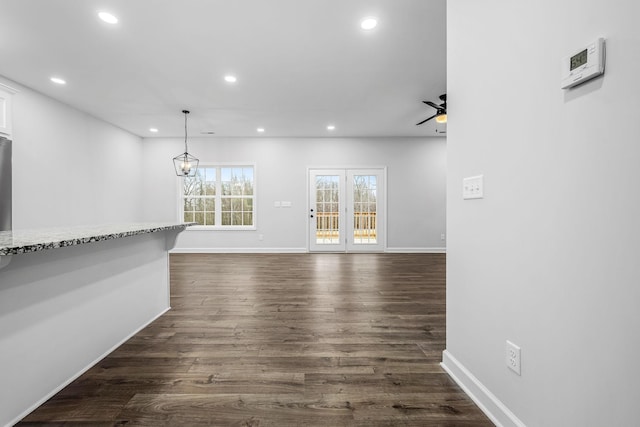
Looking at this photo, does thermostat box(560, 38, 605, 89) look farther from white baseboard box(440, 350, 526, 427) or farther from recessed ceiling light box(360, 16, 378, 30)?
recessed ceiling light box(360, 16, 378, 30)

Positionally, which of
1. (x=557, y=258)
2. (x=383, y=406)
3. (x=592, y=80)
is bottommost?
(x=383, y=406)

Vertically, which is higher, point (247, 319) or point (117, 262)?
point (117, 262)

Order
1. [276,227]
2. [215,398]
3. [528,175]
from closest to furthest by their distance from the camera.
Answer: [528,175] → [215,398] → [276,227]

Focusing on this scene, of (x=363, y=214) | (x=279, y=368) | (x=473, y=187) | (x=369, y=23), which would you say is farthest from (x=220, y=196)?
(x=473, y=187)

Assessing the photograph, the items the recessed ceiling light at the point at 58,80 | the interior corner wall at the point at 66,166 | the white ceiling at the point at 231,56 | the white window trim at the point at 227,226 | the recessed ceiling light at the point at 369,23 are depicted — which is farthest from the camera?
the white window trim at the point at 227,226

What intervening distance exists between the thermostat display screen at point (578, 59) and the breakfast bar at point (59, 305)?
7.22 ft

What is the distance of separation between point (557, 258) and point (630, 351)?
325mm

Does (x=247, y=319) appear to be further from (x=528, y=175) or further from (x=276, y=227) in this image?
(x=276, y=227)

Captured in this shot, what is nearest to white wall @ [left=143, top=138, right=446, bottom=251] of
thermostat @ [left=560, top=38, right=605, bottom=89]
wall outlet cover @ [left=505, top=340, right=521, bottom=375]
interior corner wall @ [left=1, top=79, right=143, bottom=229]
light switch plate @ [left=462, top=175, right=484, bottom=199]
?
interior corner wall @ [left=1, top=79, right=143, bottom=229]

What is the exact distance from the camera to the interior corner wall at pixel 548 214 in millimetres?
835

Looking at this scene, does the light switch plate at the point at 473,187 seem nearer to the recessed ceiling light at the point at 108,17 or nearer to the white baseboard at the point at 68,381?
the white baseboard at the point at 68,381

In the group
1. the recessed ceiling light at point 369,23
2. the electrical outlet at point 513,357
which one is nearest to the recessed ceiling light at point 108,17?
the recessed ceiling light at point 369,23

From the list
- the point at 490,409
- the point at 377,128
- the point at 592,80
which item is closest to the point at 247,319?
the point at 490,409

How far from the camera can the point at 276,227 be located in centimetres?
693
